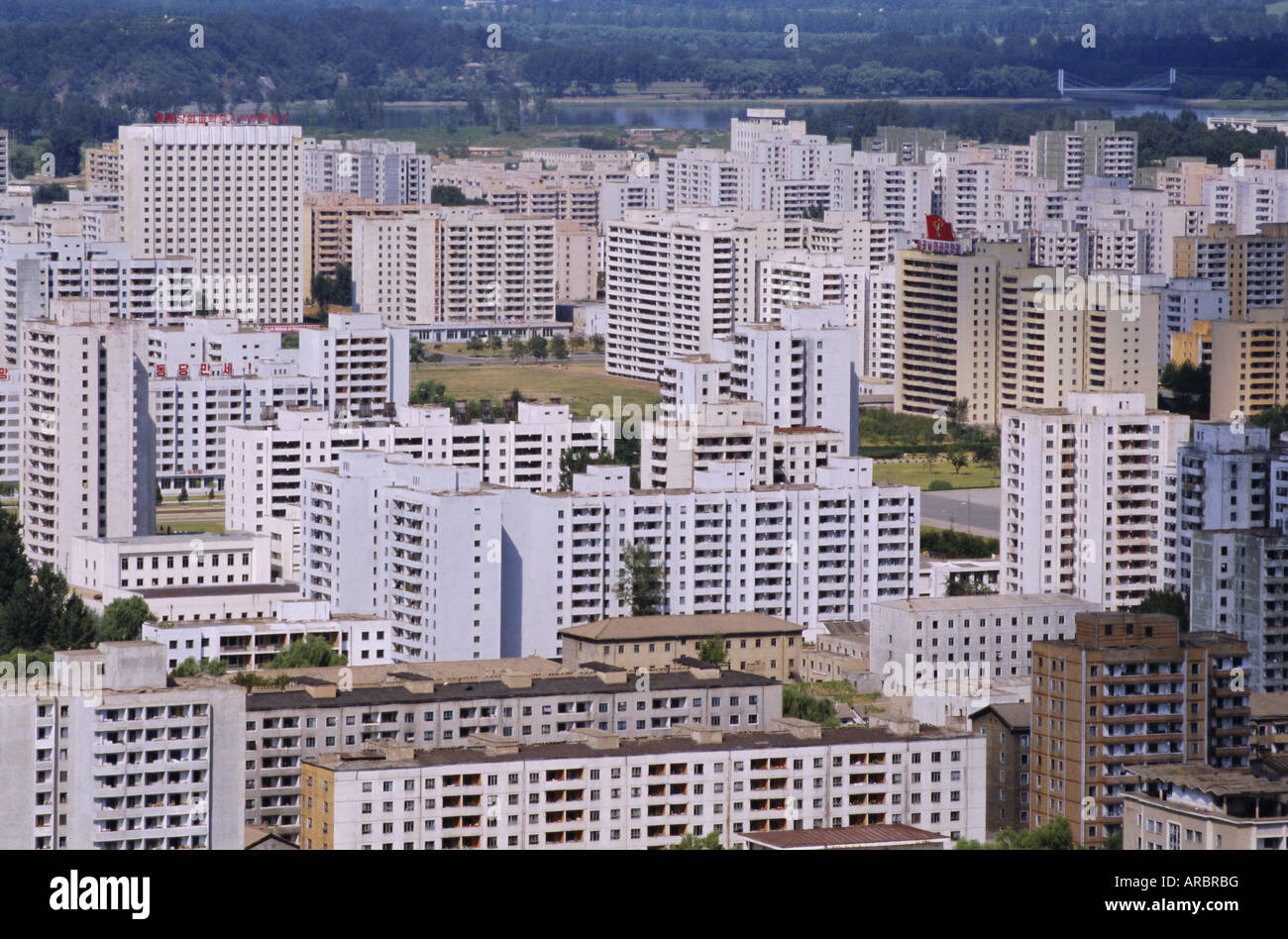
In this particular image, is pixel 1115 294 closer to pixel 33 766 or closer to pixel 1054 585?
pixel 1054 585

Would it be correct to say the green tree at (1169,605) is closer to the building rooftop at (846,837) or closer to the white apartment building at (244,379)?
the building rooftop at (846,837)

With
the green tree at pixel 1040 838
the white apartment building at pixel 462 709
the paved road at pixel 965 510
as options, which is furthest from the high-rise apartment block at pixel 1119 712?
the paved road at pixel 965 510

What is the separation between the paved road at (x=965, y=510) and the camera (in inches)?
1639

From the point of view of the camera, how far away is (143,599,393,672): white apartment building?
2919 centimetres

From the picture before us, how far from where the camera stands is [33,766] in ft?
64.3

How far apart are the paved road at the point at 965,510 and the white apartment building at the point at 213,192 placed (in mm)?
27955

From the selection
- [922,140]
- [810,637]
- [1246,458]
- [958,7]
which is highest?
[958,7]

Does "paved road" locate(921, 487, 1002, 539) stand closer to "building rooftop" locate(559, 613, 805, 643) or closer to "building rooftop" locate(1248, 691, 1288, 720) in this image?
"building rooftop" locate(559, 613, 805, 643)

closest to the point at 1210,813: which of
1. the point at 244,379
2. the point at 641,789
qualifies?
the point at 641,789

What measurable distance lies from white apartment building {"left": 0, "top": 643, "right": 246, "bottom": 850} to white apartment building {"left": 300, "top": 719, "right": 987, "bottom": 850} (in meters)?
1.10

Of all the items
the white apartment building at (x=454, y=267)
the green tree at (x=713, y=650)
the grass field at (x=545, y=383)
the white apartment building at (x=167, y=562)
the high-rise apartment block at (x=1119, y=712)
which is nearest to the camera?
the high-rise apartment block at (x=1119, y=712)

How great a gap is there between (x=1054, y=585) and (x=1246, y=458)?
315 cm
